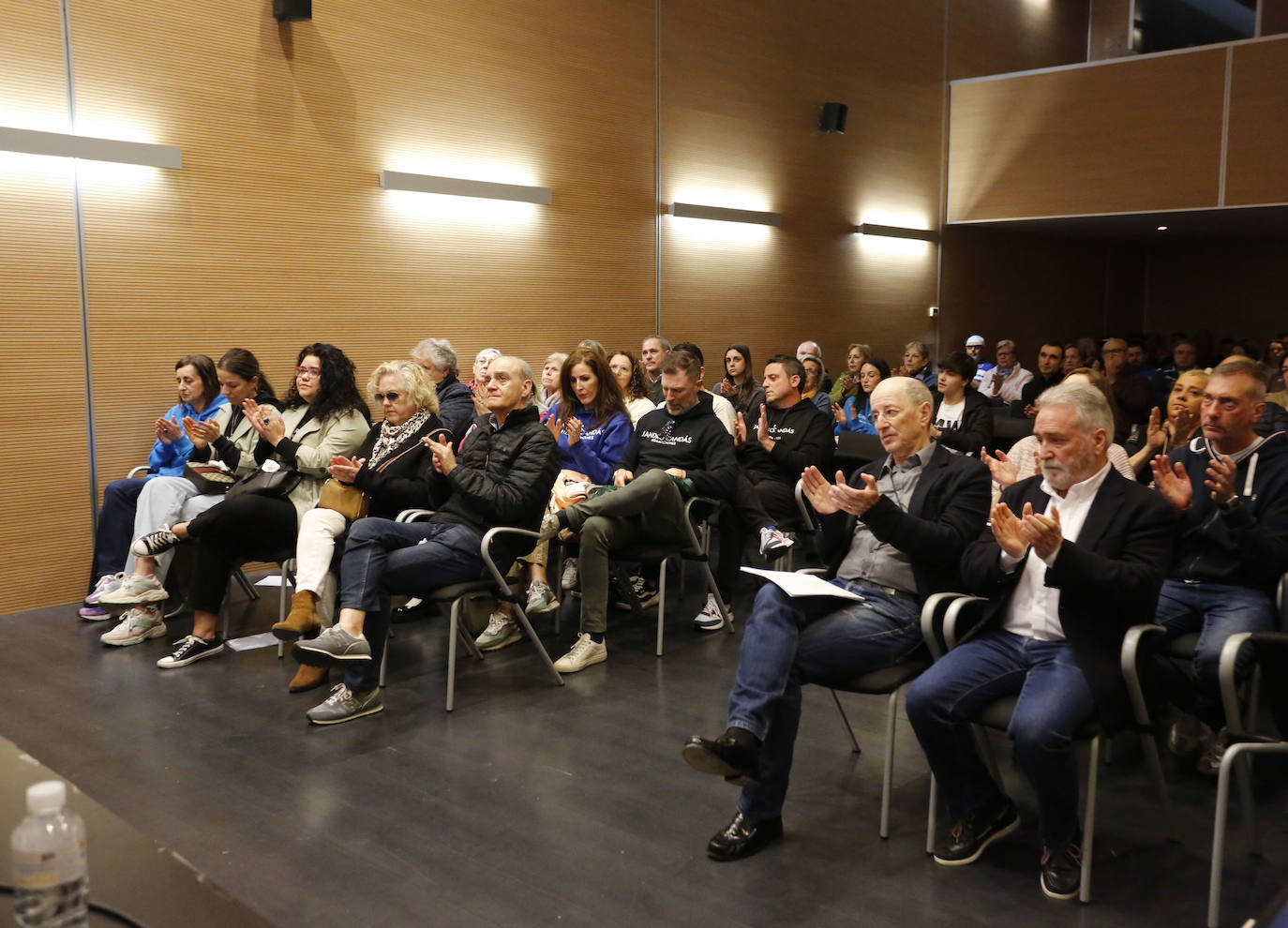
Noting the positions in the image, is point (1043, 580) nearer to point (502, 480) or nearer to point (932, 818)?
point (932, 818)

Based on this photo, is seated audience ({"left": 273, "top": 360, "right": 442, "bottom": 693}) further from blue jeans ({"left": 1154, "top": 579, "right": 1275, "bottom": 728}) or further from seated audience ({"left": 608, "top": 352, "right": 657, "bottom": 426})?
blue jeans ({"left": 1154, "top": 579, "right": 1275, "bottom": 728})

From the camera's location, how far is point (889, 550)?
3162mm

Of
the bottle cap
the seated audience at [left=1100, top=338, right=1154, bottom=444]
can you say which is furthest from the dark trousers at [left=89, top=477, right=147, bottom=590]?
the seated audience at [left=1100, top=338, right=1154, bottom=444]

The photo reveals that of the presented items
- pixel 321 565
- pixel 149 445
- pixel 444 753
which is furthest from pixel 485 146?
pixel 444 753

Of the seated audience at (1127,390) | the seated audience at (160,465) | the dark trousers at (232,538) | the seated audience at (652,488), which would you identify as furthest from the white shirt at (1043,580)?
the seated audience at (1127,390)

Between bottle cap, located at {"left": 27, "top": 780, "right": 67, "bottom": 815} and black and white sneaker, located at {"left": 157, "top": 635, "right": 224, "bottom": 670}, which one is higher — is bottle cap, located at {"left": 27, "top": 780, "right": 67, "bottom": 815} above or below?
above

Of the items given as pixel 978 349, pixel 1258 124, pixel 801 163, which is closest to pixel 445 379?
pixel 801 163

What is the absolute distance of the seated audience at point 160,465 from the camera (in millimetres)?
5453

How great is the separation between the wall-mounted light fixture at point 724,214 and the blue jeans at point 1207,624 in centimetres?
595

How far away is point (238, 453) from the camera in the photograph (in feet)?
16.9

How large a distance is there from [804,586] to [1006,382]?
7932 millimetres

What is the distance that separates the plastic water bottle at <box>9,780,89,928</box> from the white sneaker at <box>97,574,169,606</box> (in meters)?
3.83

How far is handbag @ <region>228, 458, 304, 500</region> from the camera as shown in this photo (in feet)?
15.4

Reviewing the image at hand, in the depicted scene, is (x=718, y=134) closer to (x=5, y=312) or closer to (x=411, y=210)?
(x=411, y=210)
